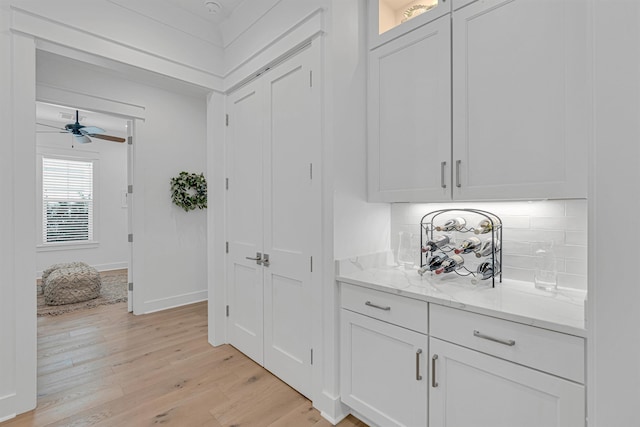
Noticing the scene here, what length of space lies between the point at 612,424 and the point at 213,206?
2.82 meters

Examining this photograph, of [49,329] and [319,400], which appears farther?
[49,329]

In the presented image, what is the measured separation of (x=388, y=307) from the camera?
1649 mm

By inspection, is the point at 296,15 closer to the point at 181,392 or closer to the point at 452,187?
the point at 452,187

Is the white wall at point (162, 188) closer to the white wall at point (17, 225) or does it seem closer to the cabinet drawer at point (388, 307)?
the white wall at point (17, 225)

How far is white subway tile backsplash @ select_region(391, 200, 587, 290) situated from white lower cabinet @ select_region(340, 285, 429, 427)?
0.65m

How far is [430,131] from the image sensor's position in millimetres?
1759

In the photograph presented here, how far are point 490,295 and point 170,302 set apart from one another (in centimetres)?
378

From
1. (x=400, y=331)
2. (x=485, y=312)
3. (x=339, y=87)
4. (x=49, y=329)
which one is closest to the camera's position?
(x=485, y=312)

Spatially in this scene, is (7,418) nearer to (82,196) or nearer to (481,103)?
(481,103)

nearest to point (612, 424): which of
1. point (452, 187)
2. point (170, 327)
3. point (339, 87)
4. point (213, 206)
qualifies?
point (452, 187)

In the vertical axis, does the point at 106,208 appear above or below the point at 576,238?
above

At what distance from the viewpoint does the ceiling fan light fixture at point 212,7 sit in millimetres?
2526

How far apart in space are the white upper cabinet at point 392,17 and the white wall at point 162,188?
9.77ft

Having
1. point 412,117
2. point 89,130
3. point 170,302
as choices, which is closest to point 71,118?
point 89,130
